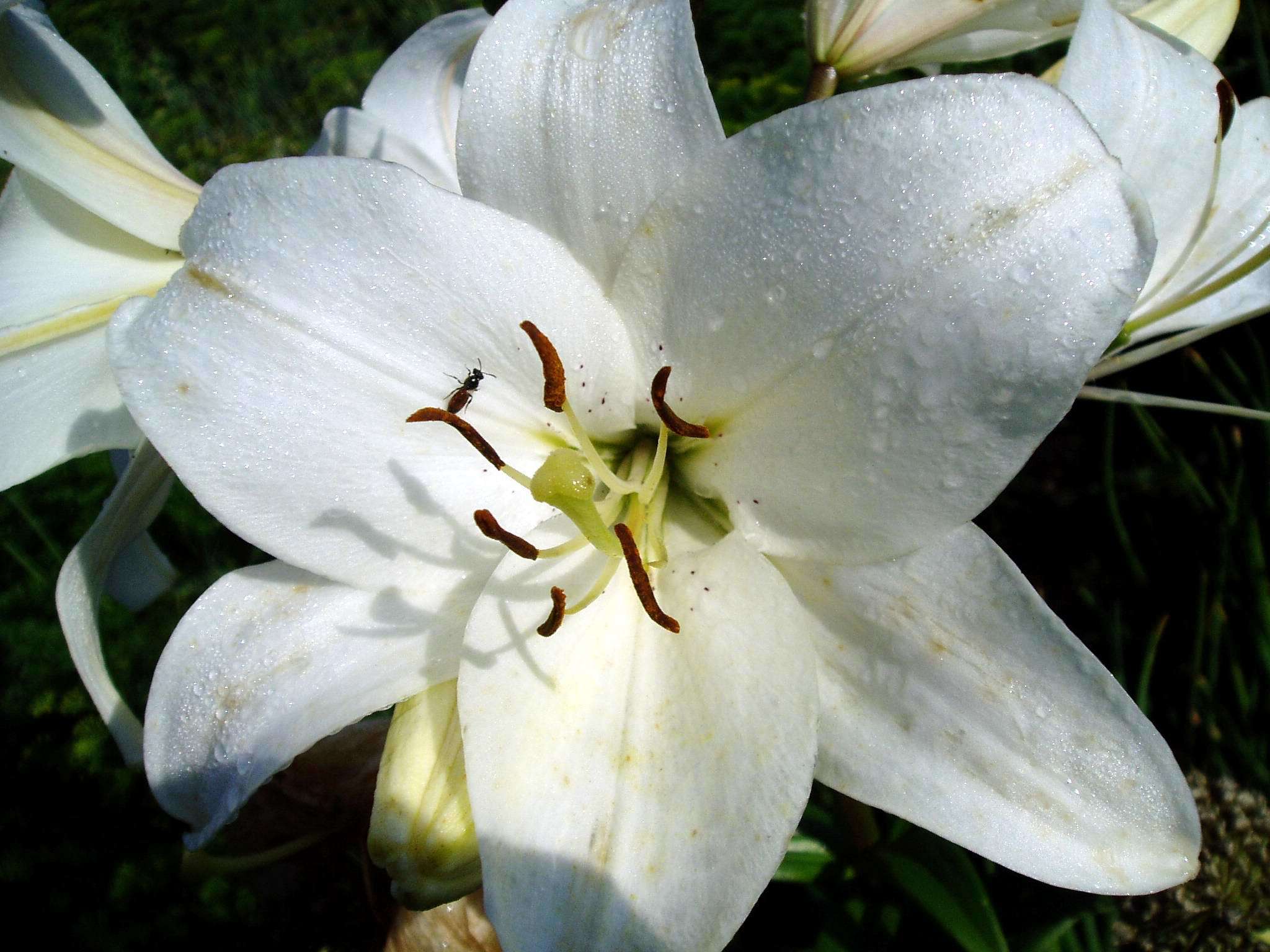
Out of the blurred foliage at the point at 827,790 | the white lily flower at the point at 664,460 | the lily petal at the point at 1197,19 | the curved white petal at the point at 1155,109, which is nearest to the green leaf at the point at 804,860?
the blurred foliage at the point at 827,790

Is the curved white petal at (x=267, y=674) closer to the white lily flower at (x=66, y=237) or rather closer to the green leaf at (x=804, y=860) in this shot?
the white lily flower at (x=66, y=237)

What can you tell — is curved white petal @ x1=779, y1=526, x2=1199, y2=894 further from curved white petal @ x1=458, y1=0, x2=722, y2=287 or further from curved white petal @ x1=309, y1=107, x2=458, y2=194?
curved white petal @ x1=309, y1=107, x2=458, y2=194

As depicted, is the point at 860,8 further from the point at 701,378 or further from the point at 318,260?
the point at 318,260

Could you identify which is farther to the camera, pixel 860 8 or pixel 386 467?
pixel 860 8

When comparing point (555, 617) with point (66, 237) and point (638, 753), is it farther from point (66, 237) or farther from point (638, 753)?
point (66, 237)

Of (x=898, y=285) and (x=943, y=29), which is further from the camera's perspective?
(x=943, y=29)

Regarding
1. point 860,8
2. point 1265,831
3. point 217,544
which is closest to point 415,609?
point 860,8

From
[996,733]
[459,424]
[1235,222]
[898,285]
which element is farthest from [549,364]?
[1235,222]
